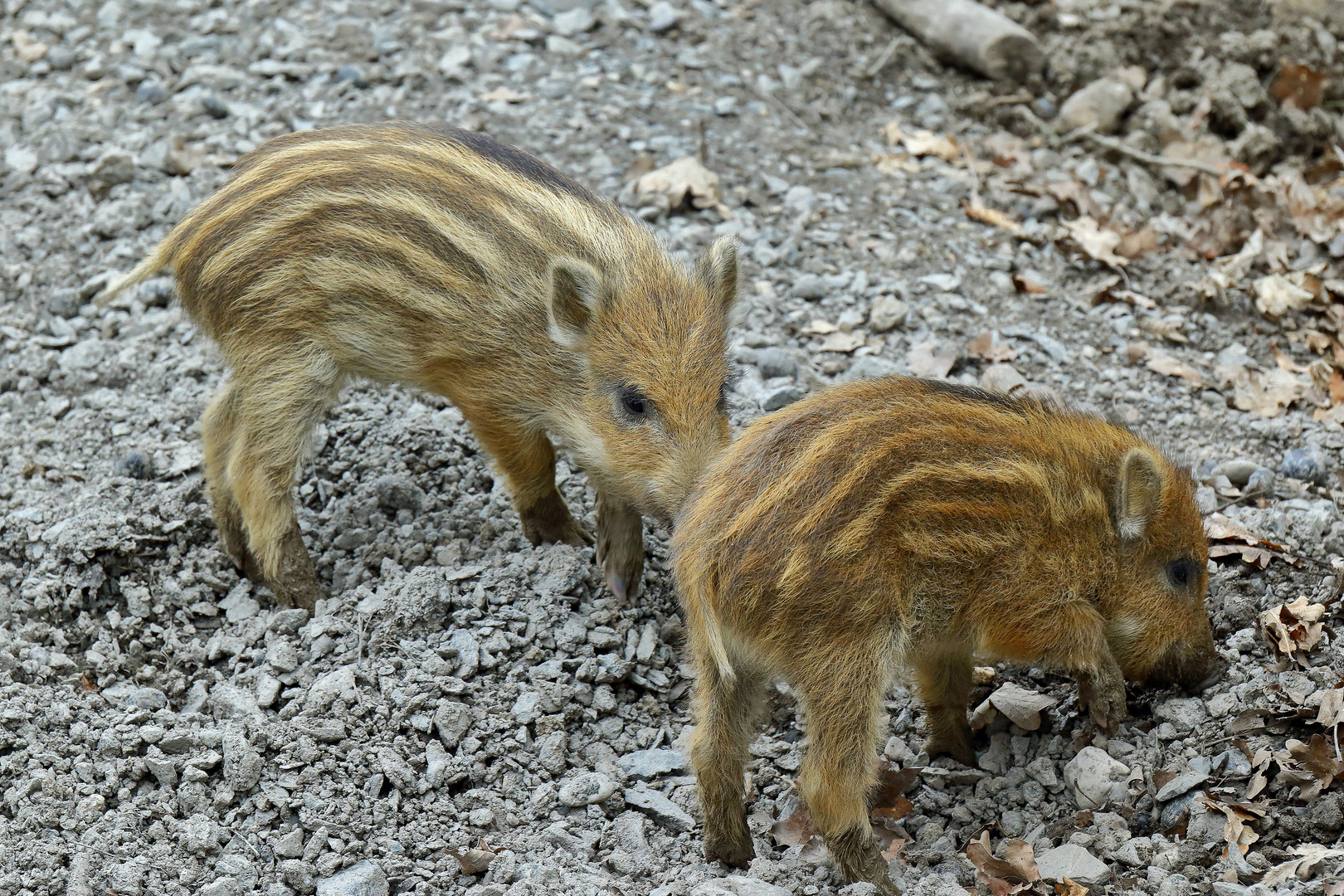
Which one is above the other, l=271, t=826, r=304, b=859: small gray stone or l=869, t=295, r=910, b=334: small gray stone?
l=869, t=295, r=910, b=334: small gray stone

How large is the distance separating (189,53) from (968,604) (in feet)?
19.1

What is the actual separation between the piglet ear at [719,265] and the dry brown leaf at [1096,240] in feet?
7.39

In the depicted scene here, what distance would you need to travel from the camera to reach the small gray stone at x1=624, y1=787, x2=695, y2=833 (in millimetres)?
3865

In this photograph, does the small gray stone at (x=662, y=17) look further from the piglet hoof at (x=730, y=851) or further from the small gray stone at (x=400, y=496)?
the piglet hoof at (x=730, y=851)

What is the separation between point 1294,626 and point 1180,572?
0.42 metres

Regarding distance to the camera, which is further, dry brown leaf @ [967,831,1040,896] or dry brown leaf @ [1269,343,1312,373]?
dry brown leaf @ [1269,343,1312,373]

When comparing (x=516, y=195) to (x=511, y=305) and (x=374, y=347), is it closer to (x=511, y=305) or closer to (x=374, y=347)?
(x=511, y=305)

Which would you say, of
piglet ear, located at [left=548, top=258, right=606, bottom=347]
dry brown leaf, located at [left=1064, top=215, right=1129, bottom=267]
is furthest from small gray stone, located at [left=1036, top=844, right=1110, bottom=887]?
dry brown leaf, located at [left=1064, top=215, right=1129, bottom=267]

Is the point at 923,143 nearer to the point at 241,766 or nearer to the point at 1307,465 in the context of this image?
the point at 1307,465

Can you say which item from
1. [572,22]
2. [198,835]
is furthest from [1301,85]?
[198,835]

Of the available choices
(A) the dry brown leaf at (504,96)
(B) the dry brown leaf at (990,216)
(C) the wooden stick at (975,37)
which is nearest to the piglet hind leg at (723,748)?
(B) the dry brown leaf at (990,216)

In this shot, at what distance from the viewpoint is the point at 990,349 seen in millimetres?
5613

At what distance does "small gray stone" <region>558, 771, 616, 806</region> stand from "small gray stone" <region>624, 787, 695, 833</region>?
66 millimetres

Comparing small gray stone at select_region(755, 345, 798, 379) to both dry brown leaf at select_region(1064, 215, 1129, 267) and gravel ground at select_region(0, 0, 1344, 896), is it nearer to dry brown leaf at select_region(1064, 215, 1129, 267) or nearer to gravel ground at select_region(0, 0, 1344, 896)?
gravel ground at select_region(0, 0, 1344, 896)
